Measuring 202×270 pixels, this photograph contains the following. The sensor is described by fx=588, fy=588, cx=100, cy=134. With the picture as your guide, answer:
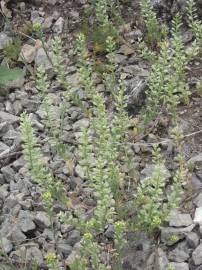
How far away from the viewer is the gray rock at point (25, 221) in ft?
13.6

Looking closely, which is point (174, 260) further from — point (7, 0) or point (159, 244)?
point (7, 0)

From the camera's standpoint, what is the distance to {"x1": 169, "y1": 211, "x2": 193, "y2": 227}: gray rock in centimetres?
403

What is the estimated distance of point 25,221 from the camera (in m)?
4.19

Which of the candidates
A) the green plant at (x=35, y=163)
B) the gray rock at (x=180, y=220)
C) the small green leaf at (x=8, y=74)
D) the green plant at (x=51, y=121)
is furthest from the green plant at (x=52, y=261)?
the small green leaf at (x=8, y=74)

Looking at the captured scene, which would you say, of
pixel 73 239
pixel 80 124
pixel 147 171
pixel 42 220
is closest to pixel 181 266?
pixel 73 239

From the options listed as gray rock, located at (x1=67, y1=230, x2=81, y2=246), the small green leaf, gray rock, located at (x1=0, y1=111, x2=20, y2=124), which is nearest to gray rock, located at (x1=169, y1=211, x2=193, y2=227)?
gray rock, located at (x1=67, y1=230, x2=81, y2=246)

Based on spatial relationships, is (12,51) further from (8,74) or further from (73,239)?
(73,239)

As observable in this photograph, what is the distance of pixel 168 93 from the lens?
4629 mm

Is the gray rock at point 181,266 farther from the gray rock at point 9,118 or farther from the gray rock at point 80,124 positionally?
the gray rock at point 9,118

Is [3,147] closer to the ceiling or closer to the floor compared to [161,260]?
closer to the ceiling

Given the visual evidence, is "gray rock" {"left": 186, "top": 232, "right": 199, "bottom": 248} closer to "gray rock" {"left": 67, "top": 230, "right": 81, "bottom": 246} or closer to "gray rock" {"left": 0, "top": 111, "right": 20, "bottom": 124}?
"gray rock" {"left": 67, "top": 230, "right": 81, "bottom": 246}

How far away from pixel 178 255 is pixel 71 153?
130 cm

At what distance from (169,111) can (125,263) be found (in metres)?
1.54

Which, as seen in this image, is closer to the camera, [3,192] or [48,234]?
[48,234]
